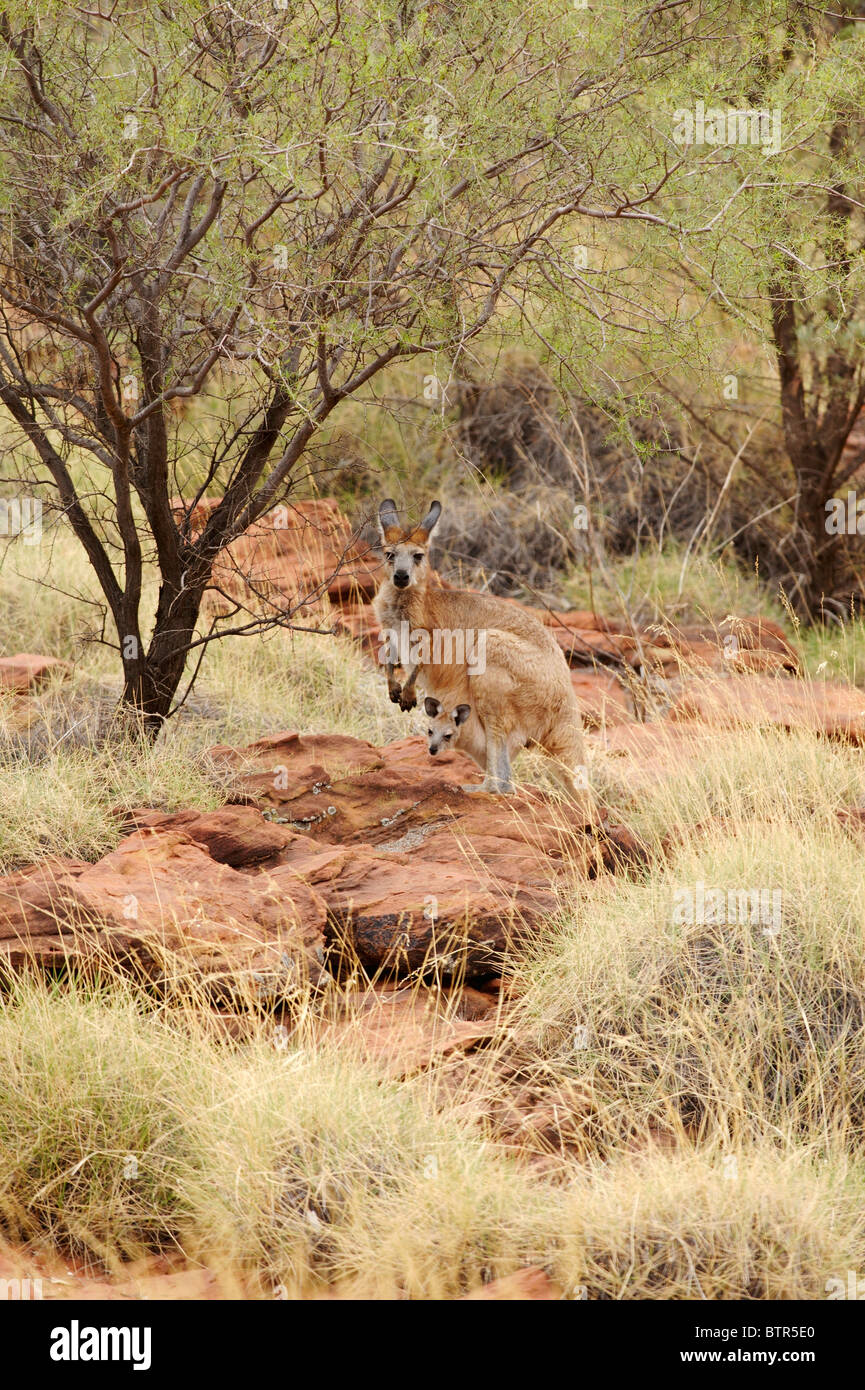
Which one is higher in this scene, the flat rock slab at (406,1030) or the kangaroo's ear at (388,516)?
the kangaroo's ear at (388,516)

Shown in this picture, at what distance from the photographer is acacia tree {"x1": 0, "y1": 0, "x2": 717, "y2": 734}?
227 inches

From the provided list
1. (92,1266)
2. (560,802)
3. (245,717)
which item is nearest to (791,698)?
(560,802)

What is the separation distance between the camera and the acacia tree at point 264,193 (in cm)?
577

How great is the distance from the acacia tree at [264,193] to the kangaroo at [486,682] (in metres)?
0.94

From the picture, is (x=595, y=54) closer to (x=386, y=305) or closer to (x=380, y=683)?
(x=386, y=305)

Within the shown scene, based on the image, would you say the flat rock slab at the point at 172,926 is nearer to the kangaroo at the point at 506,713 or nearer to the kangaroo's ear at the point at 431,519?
the kangaroo at the point at 506,713

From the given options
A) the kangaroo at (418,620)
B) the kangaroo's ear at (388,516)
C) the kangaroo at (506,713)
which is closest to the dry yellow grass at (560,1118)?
the kangaroo at (506,713)

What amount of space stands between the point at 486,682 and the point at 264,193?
298 centimetres

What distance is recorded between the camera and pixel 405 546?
7723 millimetres

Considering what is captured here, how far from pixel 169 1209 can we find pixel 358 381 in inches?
159

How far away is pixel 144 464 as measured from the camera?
7.42 metres

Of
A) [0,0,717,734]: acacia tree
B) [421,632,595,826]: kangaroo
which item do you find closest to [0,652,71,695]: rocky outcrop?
[0,0,717,734]: acacia tree

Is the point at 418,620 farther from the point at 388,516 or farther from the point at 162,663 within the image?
the point at 162,663

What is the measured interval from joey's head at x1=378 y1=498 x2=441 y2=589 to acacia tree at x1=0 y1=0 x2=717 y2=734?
2.53 ft
